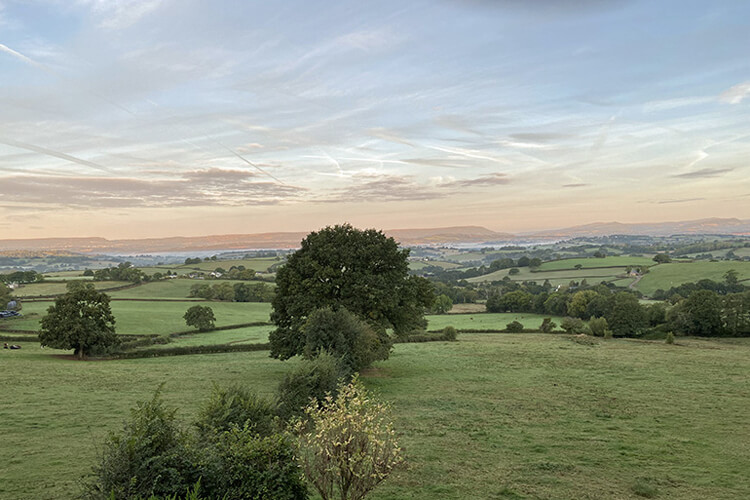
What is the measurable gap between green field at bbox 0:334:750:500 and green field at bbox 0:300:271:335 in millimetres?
18540

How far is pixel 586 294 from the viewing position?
Answer: 93.7m

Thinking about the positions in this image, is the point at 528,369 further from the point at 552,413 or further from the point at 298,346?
the point at 298,346

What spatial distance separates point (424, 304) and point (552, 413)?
17.5 m

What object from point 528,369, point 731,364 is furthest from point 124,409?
point 731,364

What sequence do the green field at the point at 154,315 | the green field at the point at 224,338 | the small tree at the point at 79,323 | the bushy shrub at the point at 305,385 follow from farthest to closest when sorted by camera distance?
1. the green field at the point at 154,315
2. the green field at the point at 224,338
3. the small tree at the point at 79,323
4. the bushy shrub at the point at 305,385

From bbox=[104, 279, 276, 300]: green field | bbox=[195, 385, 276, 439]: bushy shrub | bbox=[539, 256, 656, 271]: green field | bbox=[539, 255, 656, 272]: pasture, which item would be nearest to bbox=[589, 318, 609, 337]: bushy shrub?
bbox=[195, 385, 276, 439]: bushy shrub

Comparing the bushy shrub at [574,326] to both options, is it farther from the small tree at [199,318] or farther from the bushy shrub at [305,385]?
the small tree at [199,318]

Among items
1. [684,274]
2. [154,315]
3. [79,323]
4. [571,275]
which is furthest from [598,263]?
[79,323]

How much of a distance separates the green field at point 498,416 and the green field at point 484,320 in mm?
29594

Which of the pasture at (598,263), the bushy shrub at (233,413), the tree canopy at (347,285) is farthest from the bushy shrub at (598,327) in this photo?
the pasture at (598,263)

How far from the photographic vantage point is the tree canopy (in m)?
39.3

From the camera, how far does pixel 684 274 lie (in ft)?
437

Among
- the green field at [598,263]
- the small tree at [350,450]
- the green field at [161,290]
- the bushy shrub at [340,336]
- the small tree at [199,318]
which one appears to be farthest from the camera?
the green field at [598,263]

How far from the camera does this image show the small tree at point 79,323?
47.8m
